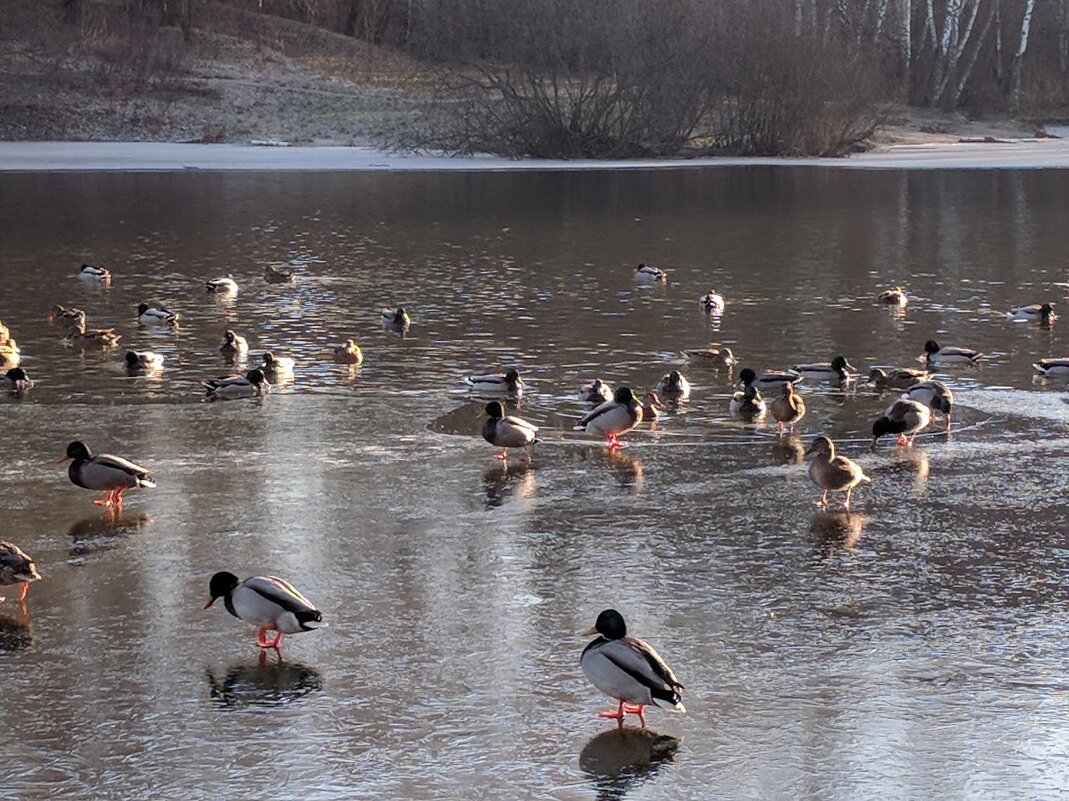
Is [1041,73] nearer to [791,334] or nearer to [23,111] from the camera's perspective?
[23,111]

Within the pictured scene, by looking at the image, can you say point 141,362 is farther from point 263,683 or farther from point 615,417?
point 263,683

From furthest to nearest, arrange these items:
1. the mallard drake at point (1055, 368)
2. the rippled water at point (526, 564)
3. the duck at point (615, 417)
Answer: the mallard drake at point (1055, 368) < the duck at point (615, 417) < the rippled water at point (526, 564)

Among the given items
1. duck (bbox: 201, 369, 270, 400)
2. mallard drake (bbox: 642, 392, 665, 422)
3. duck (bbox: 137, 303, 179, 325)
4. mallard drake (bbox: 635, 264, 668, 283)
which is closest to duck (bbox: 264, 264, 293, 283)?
duck (bbox: 137, 303, 179, 325)

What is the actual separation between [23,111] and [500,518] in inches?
1531

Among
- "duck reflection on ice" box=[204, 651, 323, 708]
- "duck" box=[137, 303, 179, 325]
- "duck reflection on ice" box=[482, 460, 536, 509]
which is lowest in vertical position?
"duck reflection on ice" box=[204, 651, 323, 708]

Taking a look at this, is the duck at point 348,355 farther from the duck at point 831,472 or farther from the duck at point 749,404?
the duck at point 831,472

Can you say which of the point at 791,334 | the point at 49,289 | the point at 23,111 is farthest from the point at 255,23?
the point at 791,334

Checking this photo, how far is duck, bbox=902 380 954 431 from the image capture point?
424 inches

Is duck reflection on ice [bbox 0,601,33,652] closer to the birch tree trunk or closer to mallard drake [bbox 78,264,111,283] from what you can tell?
mallard drake [bbox 78,264,111,283]

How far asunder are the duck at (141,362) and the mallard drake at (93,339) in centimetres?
93

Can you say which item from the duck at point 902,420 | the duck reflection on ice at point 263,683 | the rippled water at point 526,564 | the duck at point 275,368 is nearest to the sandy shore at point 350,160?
the rippled water at point 526,564

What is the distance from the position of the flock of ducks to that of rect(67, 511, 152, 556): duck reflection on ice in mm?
198

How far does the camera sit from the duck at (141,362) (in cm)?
1275

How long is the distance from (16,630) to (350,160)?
32036 millimetres
